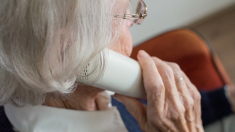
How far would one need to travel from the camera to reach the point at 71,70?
507mm

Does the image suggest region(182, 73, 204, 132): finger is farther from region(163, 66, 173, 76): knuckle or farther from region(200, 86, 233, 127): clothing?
region(200, 86, 233, 127): clothing

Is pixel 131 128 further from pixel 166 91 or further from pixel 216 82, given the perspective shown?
pixel 216 82

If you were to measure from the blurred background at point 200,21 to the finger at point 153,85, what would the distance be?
0.83 m

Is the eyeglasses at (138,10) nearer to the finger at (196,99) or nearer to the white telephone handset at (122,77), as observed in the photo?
the white telephone handset at (122,77)

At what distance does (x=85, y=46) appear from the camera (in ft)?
1.61

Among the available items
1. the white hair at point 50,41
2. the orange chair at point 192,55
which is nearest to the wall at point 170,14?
the orange chair at point 192,55

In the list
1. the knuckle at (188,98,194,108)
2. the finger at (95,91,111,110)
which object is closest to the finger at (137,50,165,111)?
the knuckle at (188,98,194,108)

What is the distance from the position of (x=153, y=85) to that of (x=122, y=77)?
10 cm

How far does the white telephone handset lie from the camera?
0.58 meters

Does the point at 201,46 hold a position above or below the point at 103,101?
above

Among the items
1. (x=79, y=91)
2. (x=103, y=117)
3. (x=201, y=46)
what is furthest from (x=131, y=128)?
(x=201, y=46)

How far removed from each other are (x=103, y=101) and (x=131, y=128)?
160 mm

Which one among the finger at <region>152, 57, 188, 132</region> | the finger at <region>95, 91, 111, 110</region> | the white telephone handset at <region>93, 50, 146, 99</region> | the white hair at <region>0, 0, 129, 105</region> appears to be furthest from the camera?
the finger at <region>95, 91, 111, 110</region>

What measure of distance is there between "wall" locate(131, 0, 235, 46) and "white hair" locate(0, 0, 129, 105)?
983 millimetres
